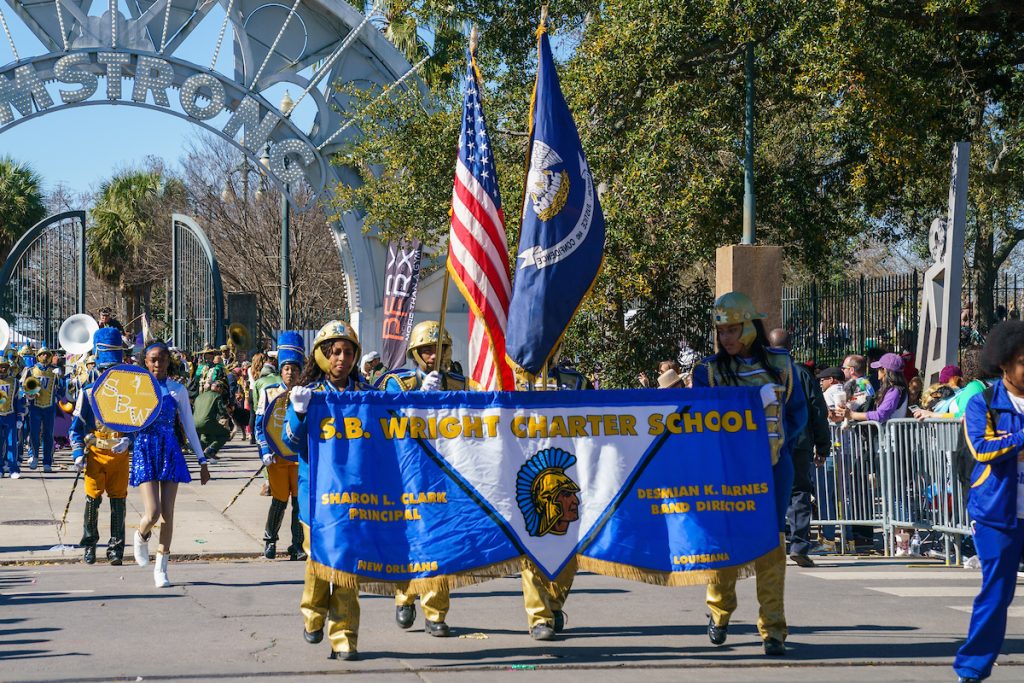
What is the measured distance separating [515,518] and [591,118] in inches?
444

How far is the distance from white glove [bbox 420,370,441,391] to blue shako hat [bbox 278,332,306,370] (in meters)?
2.67

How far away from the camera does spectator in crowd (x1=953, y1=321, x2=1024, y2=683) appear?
6.58 m

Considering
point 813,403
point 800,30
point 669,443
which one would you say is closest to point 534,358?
point 669,443

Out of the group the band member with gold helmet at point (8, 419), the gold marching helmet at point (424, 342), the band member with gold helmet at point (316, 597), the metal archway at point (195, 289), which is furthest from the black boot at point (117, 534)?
the metal archway at point (195, 289)

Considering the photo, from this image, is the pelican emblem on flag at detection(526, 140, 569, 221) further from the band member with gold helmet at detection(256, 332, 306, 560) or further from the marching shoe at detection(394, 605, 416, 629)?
the band member with gold helmet at detection(256, 332, 306, 560)

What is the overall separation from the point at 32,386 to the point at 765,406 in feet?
54.5

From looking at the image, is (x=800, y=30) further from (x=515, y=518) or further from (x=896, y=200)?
(x=515, y=518)

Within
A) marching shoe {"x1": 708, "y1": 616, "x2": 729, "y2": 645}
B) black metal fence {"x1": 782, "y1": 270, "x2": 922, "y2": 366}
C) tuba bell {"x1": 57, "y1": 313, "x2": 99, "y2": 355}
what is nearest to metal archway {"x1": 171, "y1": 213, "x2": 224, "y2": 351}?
tuba bell {"x1": 57, "y1": 313, "x2": 99, "y2": 355}

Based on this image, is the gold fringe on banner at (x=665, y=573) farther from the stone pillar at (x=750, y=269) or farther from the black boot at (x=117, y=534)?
the stone pillar at (x=750, y=269)

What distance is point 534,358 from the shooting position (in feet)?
26.6

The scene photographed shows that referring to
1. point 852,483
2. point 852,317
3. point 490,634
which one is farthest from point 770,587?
point 852,317

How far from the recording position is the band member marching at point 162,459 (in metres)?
10.4

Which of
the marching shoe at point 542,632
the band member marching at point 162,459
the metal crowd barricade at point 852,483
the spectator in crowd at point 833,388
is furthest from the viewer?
the spectator in crowd at point 833,388

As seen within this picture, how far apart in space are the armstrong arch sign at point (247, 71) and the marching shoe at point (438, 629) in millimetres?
17111
